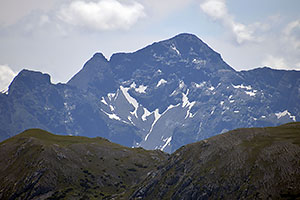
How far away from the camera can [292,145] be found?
191375 mm

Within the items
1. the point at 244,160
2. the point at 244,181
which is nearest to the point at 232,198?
the point at 244,181

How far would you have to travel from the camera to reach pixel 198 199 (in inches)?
7820

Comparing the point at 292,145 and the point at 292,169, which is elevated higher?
the point at 292,145

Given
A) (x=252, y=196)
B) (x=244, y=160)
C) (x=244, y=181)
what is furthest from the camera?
(x=244, y=160)

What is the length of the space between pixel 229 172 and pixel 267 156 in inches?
690

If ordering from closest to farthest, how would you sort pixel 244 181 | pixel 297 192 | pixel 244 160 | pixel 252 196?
pixel 297 192, pixel 252 196, pixel 244 181, pixel 244 160

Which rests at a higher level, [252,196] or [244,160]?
[244,160]

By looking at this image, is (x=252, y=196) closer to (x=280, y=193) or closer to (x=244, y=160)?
(x=280, y=193)

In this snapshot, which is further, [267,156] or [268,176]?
[267,156]

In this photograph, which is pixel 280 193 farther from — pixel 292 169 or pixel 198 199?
pixel 198 199

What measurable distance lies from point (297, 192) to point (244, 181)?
89.7ft

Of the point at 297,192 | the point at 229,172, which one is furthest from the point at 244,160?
the point at 297,192

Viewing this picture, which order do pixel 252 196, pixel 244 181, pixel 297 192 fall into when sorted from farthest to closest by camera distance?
pixel 244 181, pixel 252 196, pixel 297 192

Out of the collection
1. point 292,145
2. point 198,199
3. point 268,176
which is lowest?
point 198,199
